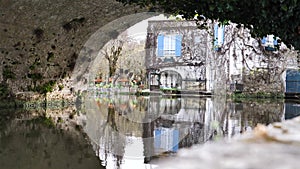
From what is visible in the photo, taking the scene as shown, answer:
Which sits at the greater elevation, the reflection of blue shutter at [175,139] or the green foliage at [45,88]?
the green foliage at [45,88]

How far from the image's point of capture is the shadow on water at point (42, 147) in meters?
2.40

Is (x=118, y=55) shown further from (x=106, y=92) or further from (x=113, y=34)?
(x=113, y=34)

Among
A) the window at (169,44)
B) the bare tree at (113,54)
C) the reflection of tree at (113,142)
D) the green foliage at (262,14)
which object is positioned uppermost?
the window at (169,44)

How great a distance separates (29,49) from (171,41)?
791 centimetres

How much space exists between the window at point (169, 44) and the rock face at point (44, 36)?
23.4 ft

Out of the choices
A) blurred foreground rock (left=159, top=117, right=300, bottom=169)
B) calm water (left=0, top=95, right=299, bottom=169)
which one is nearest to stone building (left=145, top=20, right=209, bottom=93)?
calm water (left=0, top=95, right=299, bottom=169)

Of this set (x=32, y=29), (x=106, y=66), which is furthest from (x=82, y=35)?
(x=106, y=66)

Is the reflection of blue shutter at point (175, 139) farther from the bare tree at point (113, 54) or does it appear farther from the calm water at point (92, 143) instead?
the bare tree at point (113, 54)

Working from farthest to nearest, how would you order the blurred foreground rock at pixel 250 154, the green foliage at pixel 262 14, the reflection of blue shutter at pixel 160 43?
the reflection of blue shutter at pixel 160 43 → the green foliage at pixel 262 14 → the blurred foreground rock at pixel 250 154

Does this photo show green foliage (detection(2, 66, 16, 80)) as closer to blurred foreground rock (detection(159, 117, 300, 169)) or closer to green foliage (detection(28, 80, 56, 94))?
green foliage (detection(28, 80, 56, 94))

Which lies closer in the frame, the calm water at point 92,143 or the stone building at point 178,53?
the calm water at point 92,143

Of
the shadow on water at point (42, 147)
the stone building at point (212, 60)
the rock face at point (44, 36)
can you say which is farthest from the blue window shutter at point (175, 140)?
the stone building at point (212, 60)

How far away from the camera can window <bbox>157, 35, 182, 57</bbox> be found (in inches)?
526

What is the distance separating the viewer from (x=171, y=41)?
44.0 ft
